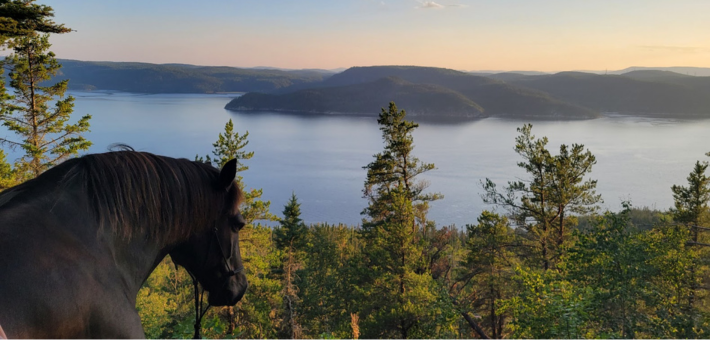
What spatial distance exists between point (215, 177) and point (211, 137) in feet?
408

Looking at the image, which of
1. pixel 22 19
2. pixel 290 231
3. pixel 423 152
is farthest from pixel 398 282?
pixel 423 152

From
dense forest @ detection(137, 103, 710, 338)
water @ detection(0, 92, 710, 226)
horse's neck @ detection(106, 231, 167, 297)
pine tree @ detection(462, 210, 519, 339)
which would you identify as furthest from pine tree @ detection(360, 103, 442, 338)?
water @ detection(0, 92, 710, 226)

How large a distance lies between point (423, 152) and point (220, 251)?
114844mm

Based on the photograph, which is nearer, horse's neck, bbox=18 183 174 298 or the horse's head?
horse's neck, bbox=18 183 174 298

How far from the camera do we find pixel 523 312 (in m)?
8.36

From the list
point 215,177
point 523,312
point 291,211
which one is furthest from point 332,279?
point 215,177

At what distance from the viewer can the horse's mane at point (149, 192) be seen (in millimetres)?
1778

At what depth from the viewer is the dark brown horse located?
53.6 inches

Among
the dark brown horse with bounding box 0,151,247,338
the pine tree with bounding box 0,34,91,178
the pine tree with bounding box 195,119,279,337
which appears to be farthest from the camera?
the pine tree with bounding box 195,119,279,337

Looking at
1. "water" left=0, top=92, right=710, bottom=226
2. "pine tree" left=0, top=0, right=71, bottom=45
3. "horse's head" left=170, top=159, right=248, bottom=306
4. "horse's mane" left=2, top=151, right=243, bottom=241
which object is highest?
"pine tree" left=0, top=0, right=71, bottom=45

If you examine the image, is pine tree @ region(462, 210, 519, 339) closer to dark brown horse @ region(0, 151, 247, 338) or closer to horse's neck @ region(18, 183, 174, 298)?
dark brown horse @ region(0, 151, 247, 338)

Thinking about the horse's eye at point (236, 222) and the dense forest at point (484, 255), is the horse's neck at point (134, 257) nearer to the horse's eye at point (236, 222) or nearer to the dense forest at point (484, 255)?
the horse's eye at point (236, 222)

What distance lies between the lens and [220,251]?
226 cm

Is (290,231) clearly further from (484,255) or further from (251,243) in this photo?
(484,255)
